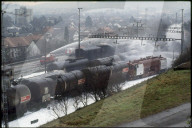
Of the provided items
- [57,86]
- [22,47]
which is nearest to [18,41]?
[22,47]

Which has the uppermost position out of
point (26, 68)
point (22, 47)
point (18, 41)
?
point (18, 41)

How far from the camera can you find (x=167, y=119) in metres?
5.43

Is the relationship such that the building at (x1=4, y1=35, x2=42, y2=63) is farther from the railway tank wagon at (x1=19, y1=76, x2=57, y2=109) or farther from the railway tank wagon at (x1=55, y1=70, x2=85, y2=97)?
the railway tank wagon at (x1=19, y1=76, x2=57, y2=109)

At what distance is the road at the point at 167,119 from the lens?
5155 millimetres

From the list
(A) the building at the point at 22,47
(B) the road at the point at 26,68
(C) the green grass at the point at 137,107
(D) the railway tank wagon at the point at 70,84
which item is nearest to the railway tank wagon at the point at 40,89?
(D) the railway tank wagon at the point at 70,84

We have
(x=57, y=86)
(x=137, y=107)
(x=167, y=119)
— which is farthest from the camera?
(x=57, y=86)

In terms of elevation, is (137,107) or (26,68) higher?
(137,107)

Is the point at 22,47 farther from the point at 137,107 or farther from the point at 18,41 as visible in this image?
the point at 137,107

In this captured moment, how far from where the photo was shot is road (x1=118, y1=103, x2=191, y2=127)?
515 cm

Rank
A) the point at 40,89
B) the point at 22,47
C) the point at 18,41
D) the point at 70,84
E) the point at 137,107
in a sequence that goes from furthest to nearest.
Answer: the point at 18,41
the point at 22,47
the point at 70,84
the point at 40,89
the point at 137,107

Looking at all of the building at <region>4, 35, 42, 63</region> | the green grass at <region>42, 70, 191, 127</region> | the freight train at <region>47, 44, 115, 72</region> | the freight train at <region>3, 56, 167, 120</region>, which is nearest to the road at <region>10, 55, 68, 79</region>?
the building at <region>4, 35, 42, 63</region>

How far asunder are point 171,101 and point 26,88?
616cm

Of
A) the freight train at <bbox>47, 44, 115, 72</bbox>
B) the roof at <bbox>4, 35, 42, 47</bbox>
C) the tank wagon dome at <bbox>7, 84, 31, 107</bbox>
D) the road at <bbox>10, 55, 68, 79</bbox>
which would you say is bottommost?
the road at <bbox>10, 55, 68, 79</bbox>

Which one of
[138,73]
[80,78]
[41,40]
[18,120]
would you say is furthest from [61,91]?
[41,40]
